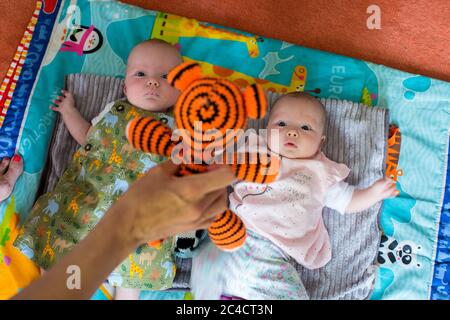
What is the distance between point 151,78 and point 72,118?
0.94 feet

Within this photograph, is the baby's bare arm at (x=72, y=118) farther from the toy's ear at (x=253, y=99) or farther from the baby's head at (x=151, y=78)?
the toy's ear at (x=253, y=99)

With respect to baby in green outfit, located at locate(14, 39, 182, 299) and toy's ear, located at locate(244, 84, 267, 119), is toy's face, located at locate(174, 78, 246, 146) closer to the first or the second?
toy's ear, located at locate(244, 84, 267, 119)

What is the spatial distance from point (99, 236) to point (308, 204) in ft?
2.24

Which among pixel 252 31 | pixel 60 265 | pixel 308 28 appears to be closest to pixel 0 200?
pixel 60 265

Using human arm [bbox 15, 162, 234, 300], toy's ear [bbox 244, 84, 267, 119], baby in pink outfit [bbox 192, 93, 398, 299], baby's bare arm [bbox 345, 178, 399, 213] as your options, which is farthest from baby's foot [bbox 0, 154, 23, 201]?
baby's bare arm [bbox 345, 178, 399, 213]

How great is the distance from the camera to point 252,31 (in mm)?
1572

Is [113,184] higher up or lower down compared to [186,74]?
lower down

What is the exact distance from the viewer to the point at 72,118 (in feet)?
4.38

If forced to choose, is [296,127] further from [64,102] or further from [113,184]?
[64,102]

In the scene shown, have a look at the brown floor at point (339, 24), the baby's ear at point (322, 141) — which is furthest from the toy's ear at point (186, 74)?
the brown floor at point (339, 24)

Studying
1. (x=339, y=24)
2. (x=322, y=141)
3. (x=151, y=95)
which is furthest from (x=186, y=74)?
(x=339, y=24)

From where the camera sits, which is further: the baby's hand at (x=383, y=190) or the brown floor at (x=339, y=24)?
the brown floor at (x=339, y=24)

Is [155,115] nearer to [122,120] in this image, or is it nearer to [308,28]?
[122,120]

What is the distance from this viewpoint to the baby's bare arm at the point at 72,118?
133cm
